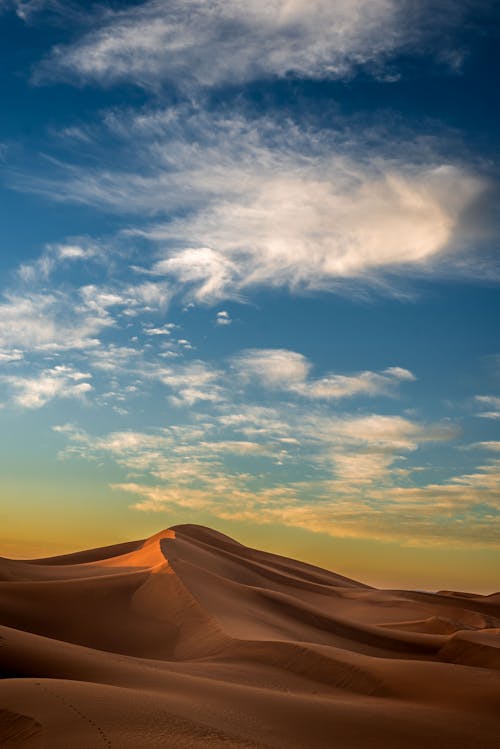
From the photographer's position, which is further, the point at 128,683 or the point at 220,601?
the point at 220,601

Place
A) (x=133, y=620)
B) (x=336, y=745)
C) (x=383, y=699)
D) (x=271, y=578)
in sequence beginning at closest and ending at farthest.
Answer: (x=336, y=745) < (x=383, y=699) < (x=133, y=620) < (x=271, y=578)

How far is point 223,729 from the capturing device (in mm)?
8922

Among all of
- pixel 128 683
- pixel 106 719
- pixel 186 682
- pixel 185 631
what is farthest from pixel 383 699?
pixel 185 631

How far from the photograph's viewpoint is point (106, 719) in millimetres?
8695

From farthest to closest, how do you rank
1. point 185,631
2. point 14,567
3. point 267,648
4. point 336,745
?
1. point 14,567
2. point 185,631
3. point 267,648
4. point 336,745

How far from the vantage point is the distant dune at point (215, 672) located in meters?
8.89

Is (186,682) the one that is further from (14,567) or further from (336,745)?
(14,567)

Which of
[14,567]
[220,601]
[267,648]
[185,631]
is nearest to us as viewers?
[267,648]

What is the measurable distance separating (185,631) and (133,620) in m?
2.79

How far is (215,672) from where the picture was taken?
598 inches

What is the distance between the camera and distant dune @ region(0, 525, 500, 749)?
29.2 feet

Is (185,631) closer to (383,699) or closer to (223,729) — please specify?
(383,699)

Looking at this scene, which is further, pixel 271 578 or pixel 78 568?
pixel 271 578

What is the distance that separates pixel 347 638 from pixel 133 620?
7790 millimetres
